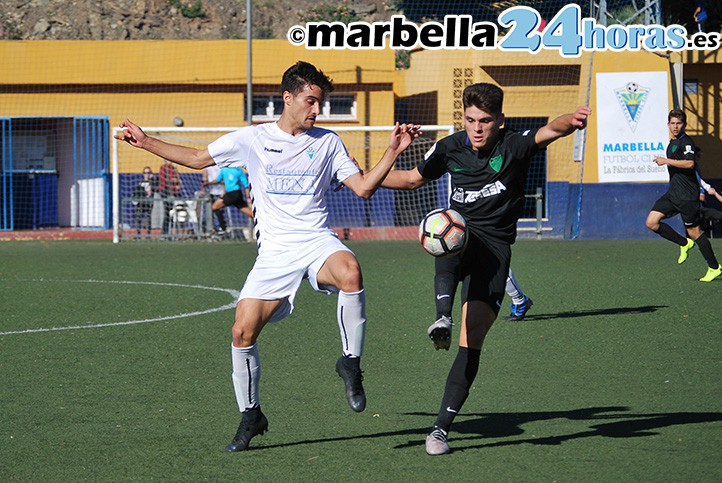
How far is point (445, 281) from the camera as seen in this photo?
5.96m

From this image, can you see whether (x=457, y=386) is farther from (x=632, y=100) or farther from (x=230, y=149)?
(x=632, y=100)

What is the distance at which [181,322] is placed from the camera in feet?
35.9

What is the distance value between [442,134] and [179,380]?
19.5m

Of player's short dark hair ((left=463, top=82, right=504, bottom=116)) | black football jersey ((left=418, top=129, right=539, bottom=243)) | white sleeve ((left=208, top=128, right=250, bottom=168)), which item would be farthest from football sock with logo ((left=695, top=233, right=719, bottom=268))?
white sleeve ((left=208, top=128, right=250, bottom=168))

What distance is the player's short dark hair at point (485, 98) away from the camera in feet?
19.0

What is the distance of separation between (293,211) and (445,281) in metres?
0.92

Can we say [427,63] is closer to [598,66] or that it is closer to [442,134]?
[442,134]

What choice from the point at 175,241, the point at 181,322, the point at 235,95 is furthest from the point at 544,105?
the point at 181,322

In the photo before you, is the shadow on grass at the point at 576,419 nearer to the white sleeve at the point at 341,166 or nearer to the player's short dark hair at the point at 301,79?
the white sleeve at the point at 341,166

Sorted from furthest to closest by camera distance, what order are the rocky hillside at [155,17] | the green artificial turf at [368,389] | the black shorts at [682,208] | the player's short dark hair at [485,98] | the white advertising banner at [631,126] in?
1. the rocky hillside at [155,17]
2. the white advertising banner at [631,126]
3. the black shorts at [682,208]
4. the player's short dark hair at [485,98]
5. the green artificial turf at [368,389]

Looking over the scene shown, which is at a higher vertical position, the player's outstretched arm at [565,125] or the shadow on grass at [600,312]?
the player's outstretched arm at [565,125]

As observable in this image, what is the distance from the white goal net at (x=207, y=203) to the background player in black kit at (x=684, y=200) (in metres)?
9.33

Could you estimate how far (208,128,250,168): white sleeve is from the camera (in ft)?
20.5

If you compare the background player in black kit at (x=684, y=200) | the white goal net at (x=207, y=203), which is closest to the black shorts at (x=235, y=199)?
the white goal net at (x=207, y=203)
